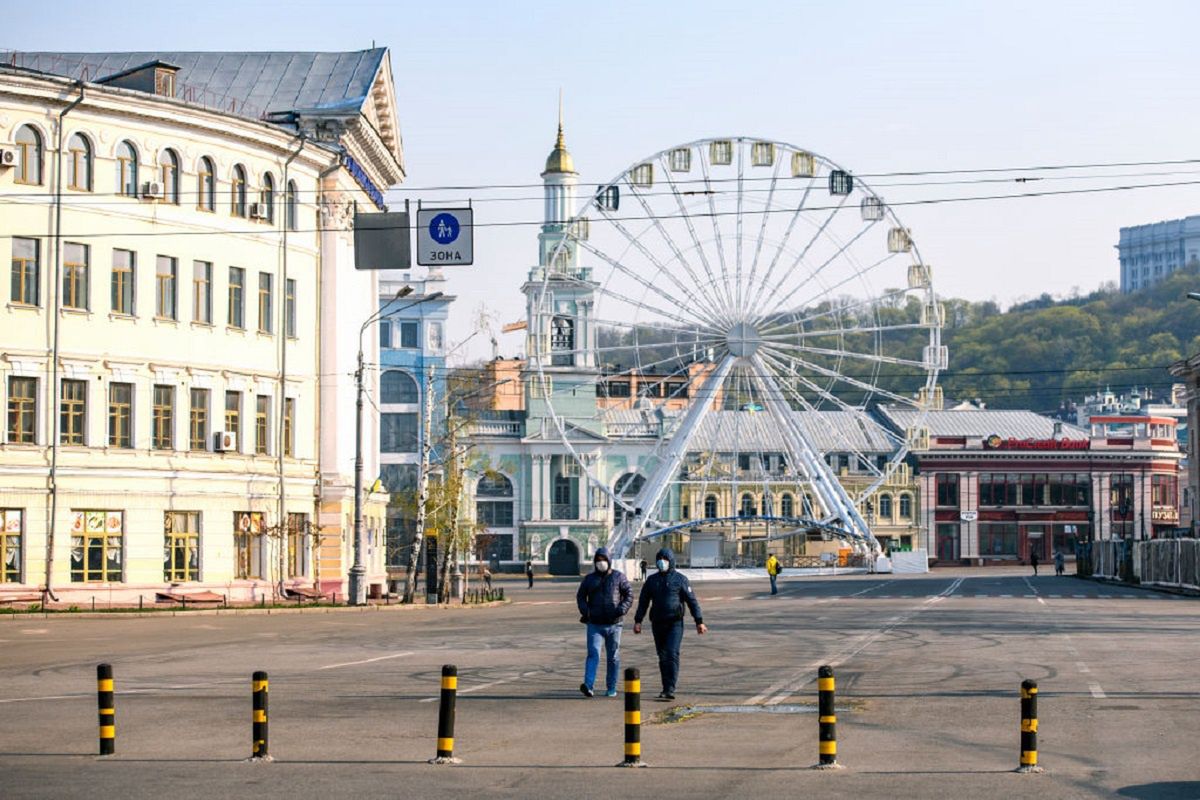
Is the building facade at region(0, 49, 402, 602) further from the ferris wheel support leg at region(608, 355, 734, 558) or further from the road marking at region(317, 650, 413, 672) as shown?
the road marking at region(317, 650, 413, 672)

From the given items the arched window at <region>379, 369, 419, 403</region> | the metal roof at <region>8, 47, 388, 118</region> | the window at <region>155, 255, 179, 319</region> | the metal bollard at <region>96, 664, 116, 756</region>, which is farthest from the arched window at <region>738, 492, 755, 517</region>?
the metal bollard at <region>96, 664, 116, 756</region>

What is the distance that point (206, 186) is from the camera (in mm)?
58031

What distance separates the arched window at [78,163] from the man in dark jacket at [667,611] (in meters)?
35.8

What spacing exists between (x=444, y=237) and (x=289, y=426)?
72.4 ft

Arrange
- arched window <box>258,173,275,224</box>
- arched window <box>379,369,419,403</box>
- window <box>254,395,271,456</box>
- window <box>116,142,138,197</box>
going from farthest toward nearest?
arched window <box>379,369,419,403</box>, window <box>254,395,271,456</box>, arched window <box>258,173,275,224</box>, window <box>116,142,138,197</box>

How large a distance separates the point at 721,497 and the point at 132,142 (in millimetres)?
91660

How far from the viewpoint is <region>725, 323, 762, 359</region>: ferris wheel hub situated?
83.1 metres

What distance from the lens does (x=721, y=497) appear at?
143m

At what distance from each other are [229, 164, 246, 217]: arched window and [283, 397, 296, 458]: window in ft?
21.2

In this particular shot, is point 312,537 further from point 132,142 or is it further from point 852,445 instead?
point 852,445

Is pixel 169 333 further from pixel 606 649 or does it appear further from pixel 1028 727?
pixel 1028 727

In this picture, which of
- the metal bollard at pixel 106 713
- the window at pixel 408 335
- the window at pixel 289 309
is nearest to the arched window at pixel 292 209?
the window at pixel 289 309

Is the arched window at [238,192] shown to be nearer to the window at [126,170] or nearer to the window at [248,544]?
the window at [126,170]

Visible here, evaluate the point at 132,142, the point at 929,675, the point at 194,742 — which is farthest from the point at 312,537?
the point at 194,742
